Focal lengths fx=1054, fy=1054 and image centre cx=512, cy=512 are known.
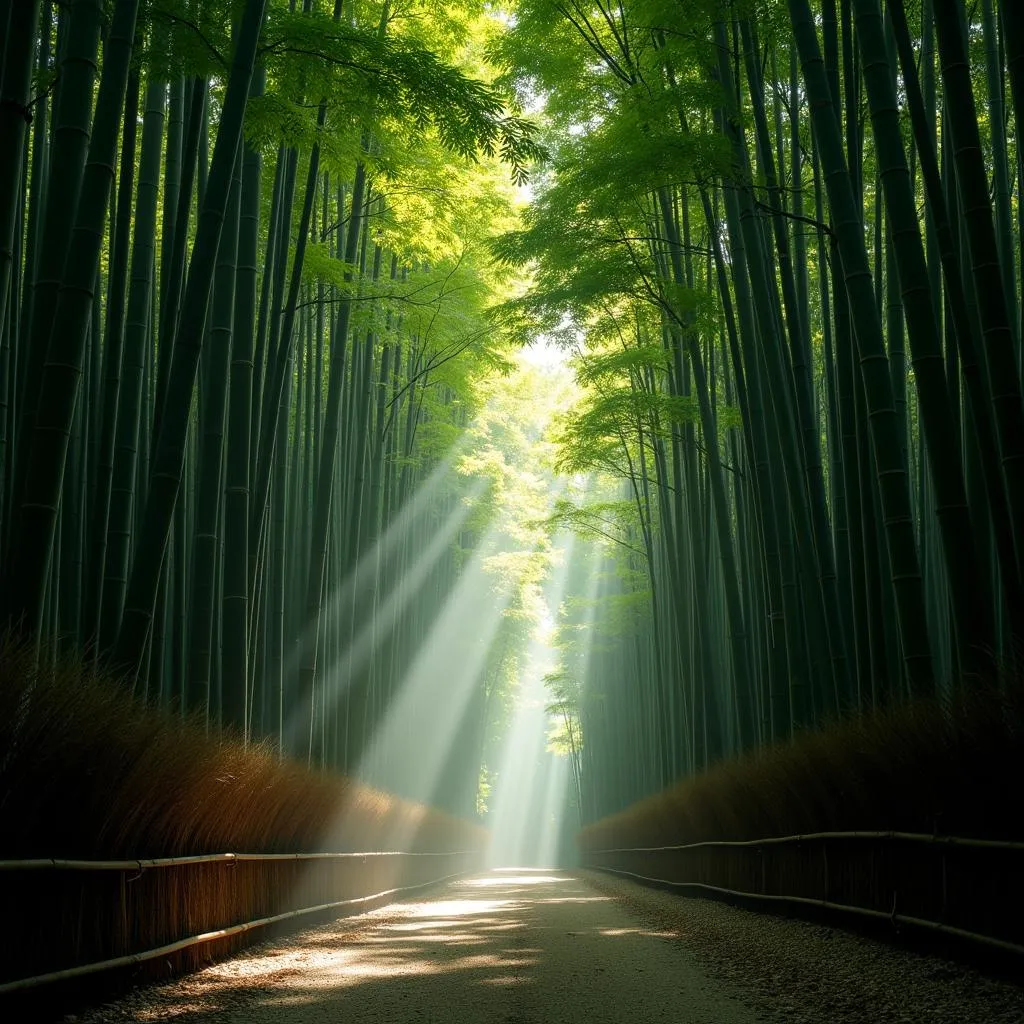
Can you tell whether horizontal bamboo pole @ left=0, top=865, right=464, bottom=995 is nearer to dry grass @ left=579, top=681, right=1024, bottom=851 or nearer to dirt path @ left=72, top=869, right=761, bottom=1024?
dirt path @ left=72, top=869, right=761, bottom=1024

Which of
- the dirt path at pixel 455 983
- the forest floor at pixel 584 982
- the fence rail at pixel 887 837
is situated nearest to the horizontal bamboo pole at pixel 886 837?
the fence rail at pixel 887 837

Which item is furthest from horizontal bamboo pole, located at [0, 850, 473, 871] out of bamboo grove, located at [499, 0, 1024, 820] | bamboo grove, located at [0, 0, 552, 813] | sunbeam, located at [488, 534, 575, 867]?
sunbeam, located at [488, 534, 575, 867]

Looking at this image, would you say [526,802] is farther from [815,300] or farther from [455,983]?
[455,983]

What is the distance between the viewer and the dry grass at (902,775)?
2.94m

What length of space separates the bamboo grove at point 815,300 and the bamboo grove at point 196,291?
113 centimetres

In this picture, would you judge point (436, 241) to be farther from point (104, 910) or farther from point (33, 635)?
point (104, 910)

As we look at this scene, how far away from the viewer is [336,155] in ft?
17.7

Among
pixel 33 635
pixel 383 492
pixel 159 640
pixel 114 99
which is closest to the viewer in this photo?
pixel 33 635

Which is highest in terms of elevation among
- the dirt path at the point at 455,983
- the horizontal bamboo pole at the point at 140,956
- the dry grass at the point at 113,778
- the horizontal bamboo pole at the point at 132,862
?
the dry grass at the point at 113,778

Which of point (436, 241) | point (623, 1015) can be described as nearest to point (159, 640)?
point (623, 1015)

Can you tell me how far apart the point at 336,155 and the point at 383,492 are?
671 centimetres

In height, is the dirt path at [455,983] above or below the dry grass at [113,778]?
below

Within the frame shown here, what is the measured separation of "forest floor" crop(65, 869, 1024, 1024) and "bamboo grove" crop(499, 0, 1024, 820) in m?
0.97

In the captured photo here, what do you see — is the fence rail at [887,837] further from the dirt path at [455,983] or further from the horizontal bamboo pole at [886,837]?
the dirt path at [455,983]
